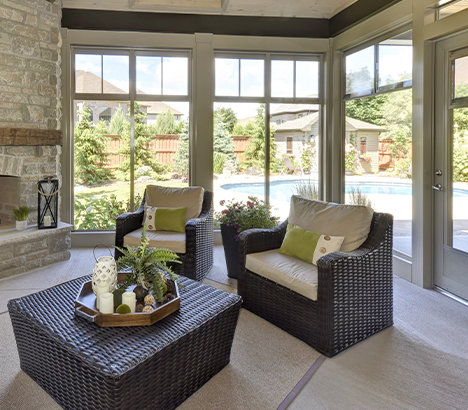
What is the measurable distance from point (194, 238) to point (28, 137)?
7.37ft

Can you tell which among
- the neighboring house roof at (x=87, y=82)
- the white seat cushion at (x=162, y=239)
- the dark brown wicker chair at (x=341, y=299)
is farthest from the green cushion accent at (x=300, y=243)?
the neighboring house roof at (x=87, y=82)

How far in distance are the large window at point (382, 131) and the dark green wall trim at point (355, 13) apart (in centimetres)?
36

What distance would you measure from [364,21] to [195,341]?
433 cm

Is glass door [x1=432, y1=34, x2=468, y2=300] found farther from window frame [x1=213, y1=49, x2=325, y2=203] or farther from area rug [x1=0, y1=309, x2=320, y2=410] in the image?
window frame [x1=213, y1=49, x2=325, y2=203]

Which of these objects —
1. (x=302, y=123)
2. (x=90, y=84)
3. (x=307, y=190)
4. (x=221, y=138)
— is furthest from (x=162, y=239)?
(x=302, y=123)

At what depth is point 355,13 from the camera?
16.0 ft

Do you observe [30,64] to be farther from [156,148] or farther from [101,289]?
[101,289]

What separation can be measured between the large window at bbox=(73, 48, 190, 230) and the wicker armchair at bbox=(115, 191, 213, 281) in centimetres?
113

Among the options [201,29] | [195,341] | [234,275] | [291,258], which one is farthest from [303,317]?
[201,29]

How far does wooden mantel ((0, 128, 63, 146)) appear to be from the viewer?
4094 millimetres

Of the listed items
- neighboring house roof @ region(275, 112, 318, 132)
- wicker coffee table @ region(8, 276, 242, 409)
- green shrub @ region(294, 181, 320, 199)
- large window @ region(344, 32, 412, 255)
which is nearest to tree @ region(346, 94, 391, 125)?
large window @ region(344, 32, 412, 255)

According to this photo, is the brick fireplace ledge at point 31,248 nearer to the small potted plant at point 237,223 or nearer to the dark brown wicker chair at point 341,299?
the small potted plant at point 237,223

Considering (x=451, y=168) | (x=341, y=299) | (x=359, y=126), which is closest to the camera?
(x=341, y=299)

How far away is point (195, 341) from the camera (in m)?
2.07
